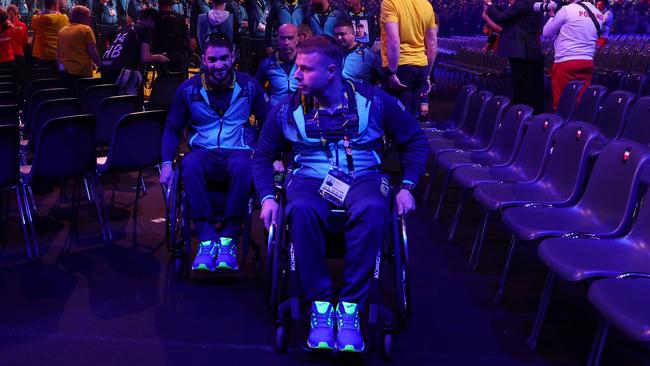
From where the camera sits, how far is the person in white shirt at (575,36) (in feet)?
23.7

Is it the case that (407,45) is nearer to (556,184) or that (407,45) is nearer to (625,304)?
(556,184)

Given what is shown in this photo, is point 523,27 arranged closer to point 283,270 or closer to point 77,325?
point 283,270

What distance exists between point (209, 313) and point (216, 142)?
113 cm

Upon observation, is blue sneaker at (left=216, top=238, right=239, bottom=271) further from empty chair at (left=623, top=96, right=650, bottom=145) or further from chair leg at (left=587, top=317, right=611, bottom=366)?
empty chair at (left=623, top=96, right=650, bottom=145)

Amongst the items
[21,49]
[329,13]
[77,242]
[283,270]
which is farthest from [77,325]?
[21,49]

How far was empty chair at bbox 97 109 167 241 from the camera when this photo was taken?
5.01 m

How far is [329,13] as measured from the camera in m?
7.77

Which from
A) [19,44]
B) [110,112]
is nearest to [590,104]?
[110,112]

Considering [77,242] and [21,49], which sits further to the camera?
[21,49]

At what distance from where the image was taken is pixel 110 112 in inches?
245

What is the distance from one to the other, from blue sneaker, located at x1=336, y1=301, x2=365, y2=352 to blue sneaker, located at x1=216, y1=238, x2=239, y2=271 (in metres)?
1.09

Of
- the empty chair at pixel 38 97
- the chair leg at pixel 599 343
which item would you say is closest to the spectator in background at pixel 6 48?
the empty chair at pixel 38 97

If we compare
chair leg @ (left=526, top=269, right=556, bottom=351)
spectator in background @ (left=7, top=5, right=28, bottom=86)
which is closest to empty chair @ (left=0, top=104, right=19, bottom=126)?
chair leg @ (left=526, top=269, right=556, bottom=351)

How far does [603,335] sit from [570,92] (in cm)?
431
